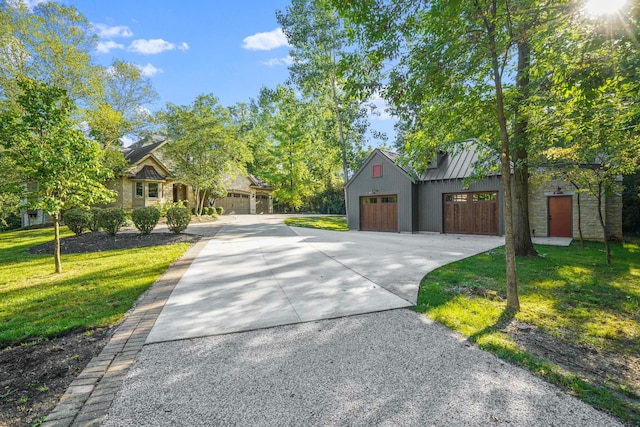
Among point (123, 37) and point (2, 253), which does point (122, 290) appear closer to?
point (2, 253)

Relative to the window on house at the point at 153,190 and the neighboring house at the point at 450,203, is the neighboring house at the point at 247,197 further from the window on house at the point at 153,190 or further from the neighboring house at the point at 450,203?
the neighboring house at the point at 450,203

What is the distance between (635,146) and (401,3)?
6208 millimetres

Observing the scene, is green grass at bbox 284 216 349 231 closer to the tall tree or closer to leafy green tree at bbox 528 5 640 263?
the tall tree

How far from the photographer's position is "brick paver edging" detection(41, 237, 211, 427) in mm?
2225

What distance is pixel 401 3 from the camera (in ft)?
14.8

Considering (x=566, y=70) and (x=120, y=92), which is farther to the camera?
(x=120, y=92)

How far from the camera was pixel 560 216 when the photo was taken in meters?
14.1

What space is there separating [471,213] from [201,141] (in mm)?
18571

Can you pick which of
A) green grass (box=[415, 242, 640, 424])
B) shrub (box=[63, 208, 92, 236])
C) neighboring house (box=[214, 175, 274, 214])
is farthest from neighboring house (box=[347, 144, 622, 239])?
neighboring house (box=[214, 175, 274, 214])

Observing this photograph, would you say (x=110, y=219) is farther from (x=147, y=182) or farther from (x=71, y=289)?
(x=147, y=182)

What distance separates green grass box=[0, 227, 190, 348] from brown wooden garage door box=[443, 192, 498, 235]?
13.4 m

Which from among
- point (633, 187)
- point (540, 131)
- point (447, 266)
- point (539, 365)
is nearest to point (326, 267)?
point (447, 266)

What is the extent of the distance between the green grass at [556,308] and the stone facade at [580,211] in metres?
6.15

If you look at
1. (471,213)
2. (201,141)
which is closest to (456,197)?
(471,213)
